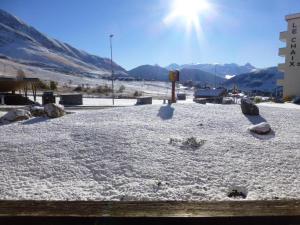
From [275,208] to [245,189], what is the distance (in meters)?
2.76

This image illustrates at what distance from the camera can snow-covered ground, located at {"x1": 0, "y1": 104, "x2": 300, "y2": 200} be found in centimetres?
595

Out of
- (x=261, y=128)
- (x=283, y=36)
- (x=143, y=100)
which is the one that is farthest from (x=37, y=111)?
(x=283, y=36)

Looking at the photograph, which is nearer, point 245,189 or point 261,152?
point 245,189

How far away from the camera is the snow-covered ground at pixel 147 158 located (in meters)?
5.95

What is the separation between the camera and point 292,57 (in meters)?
29.5

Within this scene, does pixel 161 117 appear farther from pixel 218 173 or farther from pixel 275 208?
pixel 275 208

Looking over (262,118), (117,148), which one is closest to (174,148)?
(117,148)

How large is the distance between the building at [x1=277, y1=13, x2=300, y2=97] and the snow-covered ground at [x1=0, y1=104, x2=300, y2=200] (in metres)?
20.5

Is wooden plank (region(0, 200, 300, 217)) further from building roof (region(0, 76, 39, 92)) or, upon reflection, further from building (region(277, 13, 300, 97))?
building (region(277, 13, 300, 97))

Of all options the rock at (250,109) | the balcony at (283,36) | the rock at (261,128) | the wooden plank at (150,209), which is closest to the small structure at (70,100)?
the balcony at (283,36)

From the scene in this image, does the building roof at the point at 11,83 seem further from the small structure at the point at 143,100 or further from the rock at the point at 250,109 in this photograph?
the rock at the point at 250,109

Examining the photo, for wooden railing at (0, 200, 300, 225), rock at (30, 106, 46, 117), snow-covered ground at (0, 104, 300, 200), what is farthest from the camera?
rock at (30, 106, 46, 117)

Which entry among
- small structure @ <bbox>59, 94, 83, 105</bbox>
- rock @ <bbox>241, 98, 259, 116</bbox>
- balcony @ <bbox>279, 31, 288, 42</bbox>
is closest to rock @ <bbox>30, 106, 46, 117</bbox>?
rock @ <bbox>241, 98, 259, 116</bbox>

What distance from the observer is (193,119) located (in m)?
9.90
